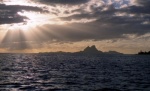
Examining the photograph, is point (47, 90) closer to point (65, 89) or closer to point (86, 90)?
point (65, 89)

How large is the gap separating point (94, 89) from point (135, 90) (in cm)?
655

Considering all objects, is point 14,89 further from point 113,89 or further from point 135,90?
point 135,90

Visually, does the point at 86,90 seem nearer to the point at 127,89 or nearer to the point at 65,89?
the point at 65,89

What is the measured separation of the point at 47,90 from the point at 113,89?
10717 millimetres

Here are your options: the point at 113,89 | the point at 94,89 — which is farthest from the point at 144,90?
the point at 94,89

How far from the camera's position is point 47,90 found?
44375 mm

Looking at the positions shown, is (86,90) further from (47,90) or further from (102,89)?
(47,90)

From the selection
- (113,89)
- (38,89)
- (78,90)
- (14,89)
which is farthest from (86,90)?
(14,89)

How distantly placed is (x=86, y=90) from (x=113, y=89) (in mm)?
4597

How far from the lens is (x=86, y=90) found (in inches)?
1758

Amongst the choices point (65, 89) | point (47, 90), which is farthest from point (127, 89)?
point (47, 90)

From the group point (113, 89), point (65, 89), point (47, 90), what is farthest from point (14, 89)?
point (113, 89)

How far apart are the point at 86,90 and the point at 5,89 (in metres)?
12.9

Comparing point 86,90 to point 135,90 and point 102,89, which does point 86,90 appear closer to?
point 102,89
